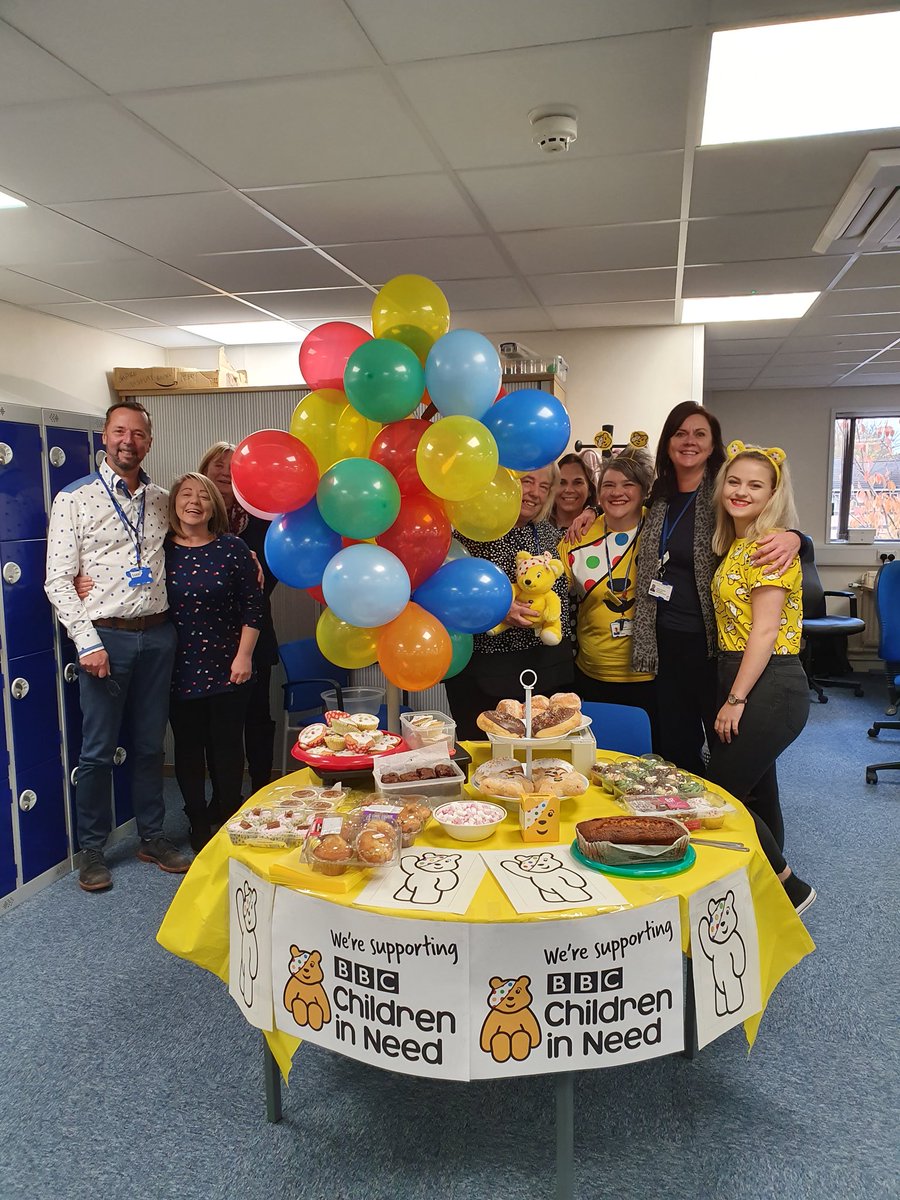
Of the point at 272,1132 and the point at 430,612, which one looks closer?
the point at 272,1132

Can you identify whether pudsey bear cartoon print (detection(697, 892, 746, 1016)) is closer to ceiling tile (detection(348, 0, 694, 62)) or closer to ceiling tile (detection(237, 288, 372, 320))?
ceiling tile (detection(348, 0, 694, 62))

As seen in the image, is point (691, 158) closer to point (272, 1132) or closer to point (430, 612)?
point (430, 612)

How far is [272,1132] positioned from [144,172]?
2929 millimetres

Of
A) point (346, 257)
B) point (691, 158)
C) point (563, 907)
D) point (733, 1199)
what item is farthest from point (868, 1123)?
point (346, 257)

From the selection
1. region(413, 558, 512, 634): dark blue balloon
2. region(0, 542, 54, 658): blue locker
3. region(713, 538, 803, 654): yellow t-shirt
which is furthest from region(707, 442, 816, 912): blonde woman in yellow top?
region(0, 542, 54, 658): blue locker

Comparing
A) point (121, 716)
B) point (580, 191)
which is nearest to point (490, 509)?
point (580, 191)

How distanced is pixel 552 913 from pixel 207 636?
2.33 metres

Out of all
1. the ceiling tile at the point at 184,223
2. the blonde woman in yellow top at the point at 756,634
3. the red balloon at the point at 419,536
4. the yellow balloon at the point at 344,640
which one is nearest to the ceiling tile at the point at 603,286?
the ceiling tile at the point at 184,223

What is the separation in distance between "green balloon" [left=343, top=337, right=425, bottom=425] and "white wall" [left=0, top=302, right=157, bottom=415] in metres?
2.78

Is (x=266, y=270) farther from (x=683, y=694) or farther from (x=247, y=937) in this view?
(x=247, y=937)

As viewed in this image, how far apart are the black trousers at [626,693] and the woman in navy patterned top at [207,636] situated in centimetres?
Result: 142

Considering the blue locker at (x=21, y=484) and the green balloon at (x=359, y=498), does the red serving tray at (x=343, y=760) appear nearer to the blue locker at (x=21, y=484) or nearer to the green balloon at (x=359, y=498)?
the green balloon at (x=359, y=498)

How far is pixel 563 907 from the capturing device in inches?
57.1

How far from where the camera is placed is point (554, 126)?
95.3 inches
